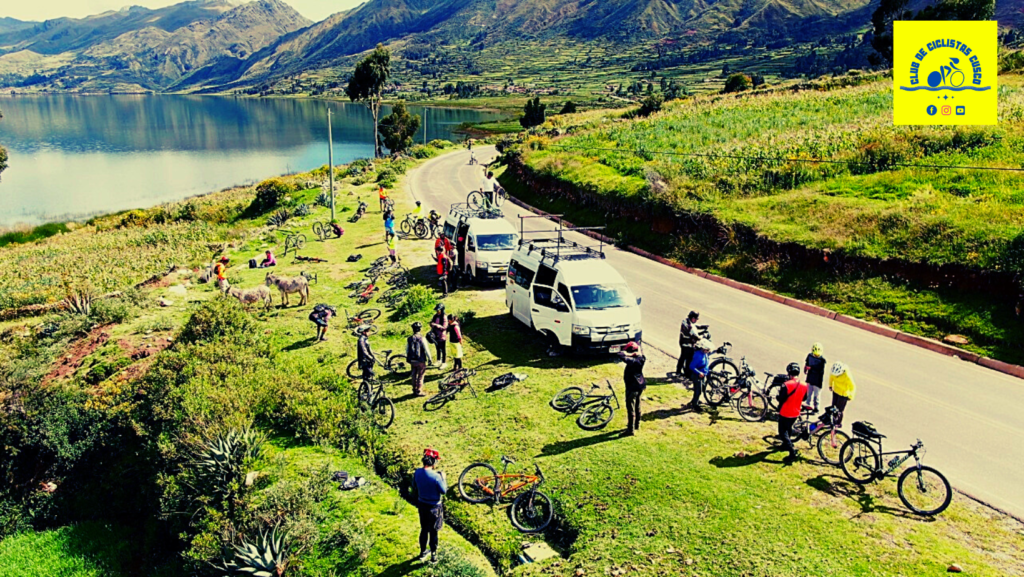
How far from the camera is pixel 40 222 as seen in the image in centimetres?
5769

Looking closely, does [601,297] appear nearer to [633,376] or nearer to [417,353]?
[633,376]

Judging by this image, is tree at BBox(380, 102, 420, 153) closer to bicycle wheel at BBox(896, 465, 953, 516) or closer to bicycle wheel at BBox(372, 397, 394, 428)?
bicycle wheel at BBox(372, 397, 394, 428)

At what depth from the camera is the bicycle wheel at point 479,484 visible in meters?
11.4

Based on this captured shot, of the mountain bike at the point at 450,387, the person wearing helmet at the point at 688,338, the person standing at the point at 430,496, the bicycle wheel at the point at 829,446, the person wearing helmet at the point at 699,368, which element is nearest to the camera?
the person standing at the point at 430,496

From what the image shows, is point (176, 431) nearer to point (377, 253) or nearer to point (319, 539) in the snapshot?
point (319, 539)

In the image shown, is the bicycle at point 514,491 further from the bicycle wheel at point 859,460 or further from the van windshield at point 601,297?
the van windshield at point 601,297

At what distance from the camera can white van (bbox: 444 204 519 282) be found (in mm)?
24078

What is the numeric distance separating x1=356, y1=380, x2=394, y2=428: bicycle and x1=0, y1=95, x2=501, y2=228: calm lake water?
5988 cm

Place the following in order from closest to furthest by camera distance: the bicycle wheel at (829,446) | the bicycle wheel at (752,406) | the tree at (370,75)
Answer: the bicycle wheel at (829,446), the bicycle wheel at (752,406), the tree at (370,75)

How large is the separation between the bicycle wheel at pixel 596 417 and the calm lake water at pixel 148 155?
64.3 meters

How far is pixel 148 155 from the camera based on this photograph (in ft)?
381

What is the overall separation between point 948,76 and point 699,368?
2331 centimetres

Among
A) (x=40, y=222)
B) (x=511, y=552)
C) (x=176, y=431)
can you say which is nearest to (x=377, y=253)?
(x=176, y=431)

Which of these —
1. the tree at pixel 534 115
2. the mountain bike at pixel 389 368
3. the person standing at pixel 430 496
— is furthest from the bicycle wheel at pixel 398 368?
the tree at pixel 534 115
